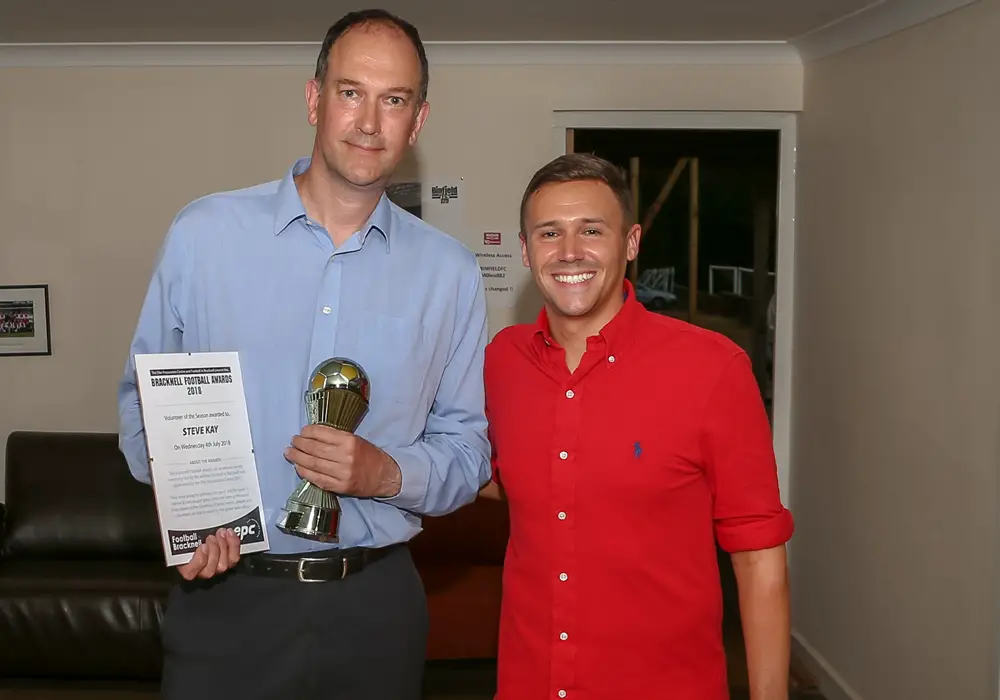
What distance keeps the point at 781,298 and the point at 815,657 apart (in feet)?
5.11

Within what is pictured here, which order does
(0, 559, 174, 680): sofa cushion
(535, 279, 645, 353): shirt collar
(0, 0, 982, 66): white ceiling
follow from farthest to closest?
(0, 559, 174, 680): sofa cushion → (0, 0, 982, 66): white ceiling → (535, 279, 645, 353): shirt collar

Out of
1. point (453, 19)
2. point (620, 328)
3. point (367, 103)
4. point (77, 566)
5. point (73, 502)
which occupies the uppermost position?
point (453, 19)

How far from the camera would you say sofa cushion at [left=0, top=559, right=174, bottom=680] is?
3754 mm

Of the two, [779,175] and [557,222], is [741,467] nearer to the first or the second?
[557,222]

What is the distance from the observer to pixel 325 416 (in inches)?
61.1

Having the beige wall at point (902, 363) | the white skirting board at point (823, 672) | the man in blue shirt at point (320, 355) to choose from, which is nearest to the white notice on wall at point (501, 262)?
the beige wall at point (902, 363)

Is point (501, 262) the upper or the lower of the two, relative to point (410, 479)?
upper

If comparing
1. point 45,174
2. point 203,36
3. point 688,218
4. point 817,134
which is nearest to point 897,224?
point 817,134

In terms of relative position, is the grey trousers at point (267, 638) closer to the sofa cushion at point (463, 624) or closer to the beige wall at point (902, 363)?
the beige wall at point (902, 363)

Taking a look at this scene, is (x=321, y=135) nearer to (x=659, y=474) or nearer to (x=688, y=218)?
(x=659, y=474)

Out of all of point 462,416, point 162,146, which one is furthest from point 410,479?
point 162,146

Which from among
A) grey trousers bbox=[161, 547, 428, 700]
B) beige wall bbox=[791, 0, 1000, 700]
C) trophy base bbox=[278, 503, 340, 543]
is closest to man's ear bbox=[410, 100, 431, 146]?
trophy base bbox=[278, 503, 340, 543]

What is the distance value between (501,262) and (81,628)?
2264 millimetres

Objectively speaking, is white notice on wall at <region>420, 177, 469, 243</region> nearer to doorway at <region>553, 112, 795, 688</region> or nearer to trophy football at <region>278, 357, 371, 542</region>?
doorway at <region>553, 112, 795, 688</region>
